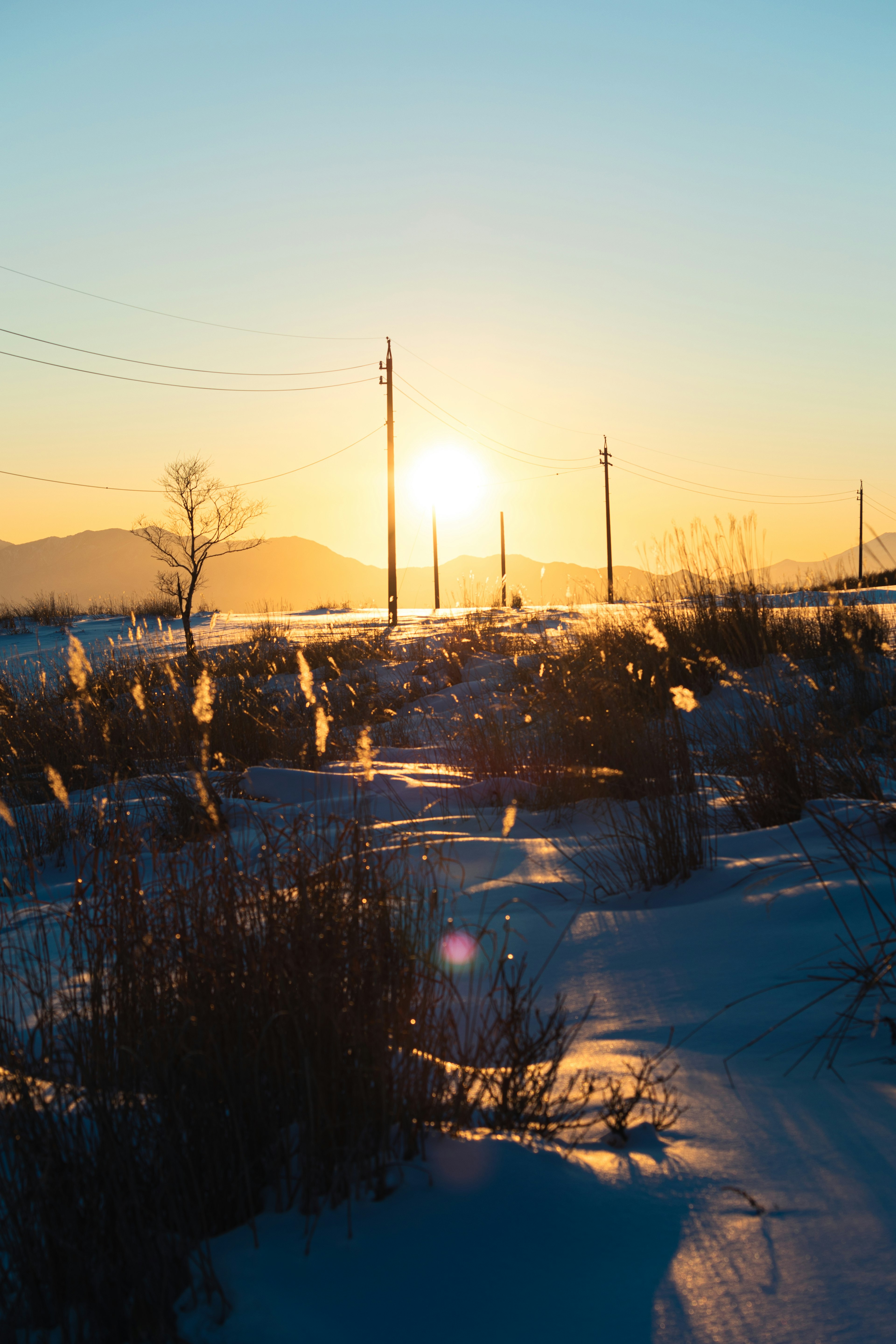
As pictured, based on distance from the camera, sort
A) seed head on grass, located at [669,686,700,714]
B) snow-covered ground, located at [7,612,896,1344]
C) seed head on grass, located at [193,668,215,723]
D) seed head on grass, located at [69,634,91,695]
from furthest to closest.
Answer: seed head on grass, located at [69,634,91,695] → seed head on grass, located at [669,686,700,714] → seed head on grass, located at [193,668,215,723] → snow-covered ground, located at [7,612,896,1344]

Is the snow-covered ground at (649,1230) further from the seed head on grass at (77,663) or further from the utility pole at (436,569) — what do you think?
the utility pole at (436,569)

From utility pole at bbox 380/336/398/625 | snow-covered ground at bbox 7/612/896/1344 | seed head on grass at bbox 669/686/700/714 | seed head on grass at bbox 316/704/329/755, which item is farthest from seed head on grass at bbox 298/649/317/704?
utility pole at bbox 380/336/398/625

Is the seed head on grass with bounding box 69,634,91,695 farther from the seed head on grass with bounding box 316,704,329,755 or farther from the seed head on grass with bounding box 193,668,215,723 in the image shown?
the seed head on grass with bounding box 316,704,329,755

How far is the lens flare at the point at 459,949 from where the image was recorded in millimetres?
2609

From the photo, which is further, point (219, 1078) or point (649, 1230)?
point (219, 1078)

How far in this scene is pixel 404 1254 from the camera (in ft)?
4.37

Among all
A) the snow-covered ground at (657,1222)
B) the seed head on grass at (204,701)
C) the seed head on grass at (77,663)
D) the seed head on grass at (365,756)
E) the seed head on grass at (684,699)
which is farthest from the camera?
the seed head on grass at (77,663)

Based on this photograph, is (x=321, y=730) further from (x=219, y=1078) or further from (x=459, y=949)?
(x=219, y=1078)

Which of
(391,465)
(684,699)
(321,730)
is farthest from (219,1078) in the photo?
(391,465)

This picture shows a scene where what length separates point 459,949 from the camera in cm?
268

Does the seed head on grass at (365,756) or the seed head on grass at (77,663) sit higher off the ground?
the seed head on grass at (77,663)

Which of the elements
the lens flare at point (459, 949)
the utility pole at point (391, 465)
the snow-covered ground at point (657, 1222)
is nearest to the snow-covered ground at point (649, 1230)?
A: the snow-covered ground at point (657, 1222)

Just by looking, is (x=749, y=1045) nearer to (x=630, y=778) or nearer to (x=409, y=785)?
(x=630, y=778)

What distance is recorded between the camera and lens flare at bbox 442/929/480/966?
2609mm
